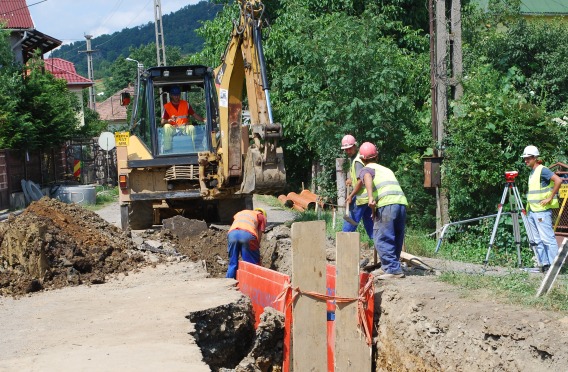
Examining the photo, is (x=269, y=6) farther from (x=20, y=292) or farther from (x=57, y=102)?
(x=20, y=292)

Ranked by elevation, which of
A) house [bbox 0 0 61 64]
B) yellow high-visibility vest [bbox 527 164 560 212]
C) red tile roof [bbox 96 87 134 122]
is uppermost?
house [bbox 0 0 61 64]

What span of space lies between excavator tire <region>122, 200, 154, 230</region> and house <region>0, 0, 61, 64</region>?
21549 mm

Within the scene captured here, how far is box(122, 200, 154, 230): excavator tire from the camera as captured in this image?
51.5 ft

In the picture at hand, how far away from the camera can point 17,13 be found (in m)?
37.7

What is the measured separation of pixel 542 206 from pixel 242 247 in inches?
164

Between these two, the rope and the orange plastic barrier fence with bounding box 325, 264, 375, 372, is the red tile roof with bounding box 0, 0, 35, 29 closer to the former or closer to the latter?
the orange plastic barrier fence with bounding box 325, 264, 375, 372

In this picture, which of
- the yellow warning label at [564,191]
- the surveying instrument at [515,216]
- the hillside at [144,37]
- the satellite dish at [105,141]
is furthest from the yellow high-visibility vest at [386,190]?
the hillside at [144,37]

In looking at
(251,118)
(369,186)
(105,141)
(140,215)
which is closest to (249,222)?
(369,186)

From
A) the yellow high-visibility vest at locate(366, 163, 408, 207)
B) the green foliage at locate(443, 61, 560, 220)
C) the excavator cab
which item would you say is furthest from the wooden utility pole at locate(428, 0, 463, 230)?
the yellow high-visibility vest at locate(366, 163, 408, 207)

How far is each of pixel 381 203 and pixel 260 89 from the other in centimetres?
472

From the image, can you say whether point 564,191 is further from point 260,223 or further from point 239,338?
point 239,338

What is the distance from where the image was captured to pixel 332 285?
31.4ft

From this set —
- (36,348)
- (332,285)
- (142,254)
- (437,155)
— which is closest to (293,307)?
(332,285)

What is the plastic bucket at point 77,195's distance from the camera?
26953 millimetres
